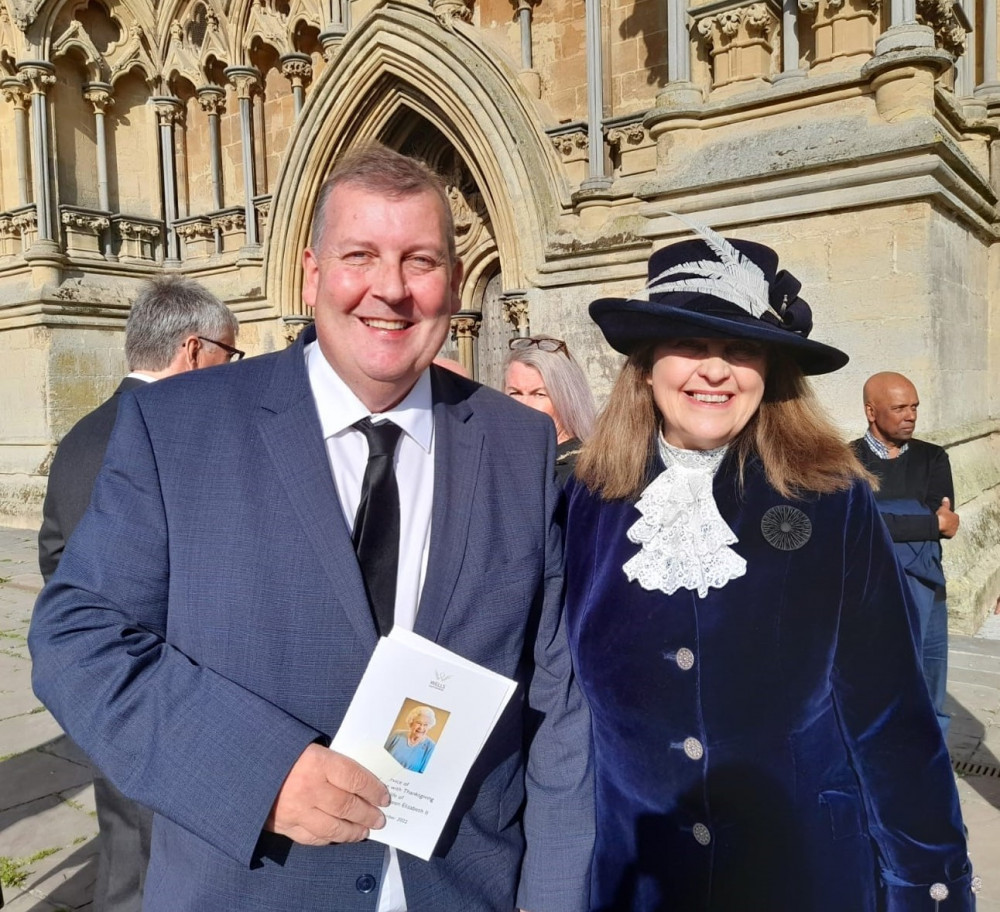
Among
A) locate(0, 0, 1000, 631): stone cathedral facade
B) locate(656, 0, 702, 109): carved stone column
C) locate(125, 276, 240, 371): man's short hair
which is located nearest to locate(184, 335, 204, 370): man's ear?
locate(125, 276, 240, 371): man's short hair

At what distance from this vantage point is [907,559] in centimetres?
343

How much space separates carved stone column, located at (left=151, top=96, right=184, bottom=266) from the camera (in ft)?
37.0

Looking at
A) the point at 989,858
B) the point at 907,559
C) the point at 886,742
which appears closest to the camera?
the point at 886,742

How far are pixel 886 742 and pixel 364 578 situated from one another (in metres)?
1.03

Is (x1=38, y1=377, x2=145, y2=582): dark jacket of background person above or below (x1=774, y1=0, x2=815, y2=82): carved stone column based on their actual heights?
below

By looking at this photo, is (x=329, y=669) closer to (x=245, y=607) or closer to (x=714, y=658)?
(x=245, y=607)

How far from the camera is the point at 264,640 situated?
125 centimetres

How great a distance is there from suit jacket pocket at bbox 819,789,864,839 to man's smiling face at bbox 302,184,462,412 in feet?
3.70

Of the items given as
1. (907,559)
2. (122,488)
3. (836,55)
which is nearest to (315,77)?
(836,55)

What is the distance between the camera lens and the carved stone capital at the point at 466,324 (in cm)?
912

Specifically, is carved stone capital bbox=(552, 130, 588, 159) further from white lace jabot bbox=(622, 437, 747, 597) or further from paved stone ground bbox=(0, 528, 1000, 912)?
white lace jabot bbox=(622, 437, 747, 597)

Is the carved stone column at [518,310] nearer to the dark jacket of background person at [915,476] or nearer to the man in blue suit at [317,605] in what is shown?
the dark jacket of background person at [915,476]

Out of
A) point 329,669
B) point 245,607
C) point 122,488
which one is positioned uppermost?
point 122,488

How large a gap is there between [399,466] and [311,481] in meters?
0.19
